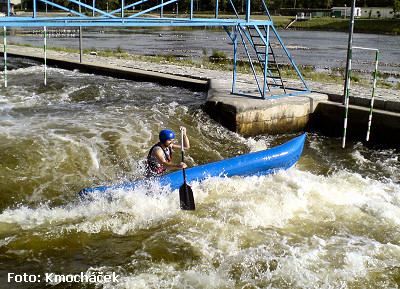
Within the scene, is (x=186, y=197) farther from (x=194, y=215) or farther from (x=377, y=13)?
(x=377, y=13)

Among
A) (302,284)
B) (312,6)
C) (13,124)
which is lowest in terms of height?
(302,284)

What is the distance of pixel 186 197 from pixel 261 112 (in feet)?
15.5

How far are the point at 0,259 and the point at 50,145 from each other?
376 cm

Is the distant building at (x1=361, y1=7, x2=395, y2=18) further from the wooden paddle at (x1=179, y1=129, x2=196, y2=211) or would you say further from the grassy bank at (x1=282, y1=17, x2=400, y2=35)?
the wooden paddle at (x1=179, y1=129, x2=196, y2=211)

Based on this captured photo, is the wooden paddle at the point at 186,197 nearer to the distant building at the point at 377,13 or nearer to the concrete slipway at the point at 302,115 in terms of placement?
the concrete slipway at the point at 302,115

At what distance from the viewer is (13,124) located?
10664 mm

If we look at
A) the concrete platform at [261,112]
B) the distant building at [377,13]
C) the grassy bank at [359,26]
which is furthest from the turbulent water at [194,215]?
the distant building at [377,13]

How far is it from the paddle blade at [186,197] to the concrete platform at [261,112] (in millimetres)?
4192

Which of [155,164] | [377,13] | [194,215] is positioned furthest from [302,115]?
[377,13]

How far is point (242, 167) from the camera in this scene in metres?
8.28

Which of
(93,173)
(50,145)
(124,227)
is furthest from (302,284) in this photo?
(50,145)

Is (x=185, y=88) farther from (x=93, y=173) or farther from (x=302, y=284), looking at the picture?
(x=302, y=284)

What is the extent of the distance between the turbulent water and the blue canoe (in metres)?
0.14

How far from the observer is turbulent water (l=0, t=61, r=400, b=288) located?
5.73 meters
